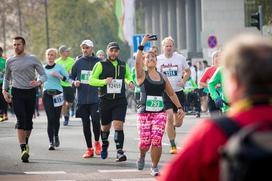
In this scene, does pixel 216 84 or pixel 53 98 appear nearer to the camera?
pixel 216 84

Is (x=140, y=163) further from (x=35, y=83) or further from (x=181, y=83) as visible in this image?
(x=181, y=83)

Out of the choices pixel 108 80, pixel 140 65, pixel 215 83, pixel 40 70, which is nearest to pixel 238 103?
pixel 140 65

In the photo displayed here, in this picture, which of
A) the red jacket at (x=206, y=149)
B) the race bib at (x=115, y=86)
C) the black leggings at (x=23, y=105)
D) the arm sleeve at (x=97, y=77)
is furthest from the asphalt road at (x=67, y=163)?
the red jacket at (x=206, y=149)

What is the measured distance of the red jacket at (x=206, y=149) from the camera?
3.26m

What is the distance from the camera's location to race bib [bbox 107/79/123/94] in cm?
1382

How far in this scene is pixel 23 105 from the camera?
14.1 m

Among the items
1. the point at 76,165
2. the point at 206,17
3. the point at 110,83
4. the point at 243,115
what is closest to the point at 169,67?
the point at 110,83

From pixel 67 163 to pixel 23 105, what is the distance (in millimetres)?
1133

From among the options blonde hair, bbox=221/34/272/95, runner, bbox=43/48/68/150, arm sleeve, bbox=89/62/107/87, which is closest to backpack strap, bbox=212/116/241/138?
blonde hair, bbox=221/34/272/95

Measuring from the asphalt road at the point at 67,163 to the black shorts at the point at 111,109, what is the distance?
2.12 ft

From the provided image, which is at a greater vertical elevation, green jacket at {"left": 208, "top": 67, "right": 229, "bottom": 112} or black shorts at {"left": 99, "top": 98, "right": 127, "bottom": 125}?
green jacket at {"left": 208, "top": 67, "right": 229, "bottom": 112}

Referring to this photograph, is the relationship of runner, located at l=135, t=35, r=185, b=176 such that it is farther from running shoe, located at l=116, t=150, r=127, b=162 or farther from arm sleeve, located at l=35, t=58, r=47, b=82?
arm sleeve, located at l=35, t=58, r=47, b=82

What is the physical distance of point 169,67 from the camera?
15297 mm

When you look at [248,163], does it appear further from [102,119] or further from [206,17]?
[206,17]
